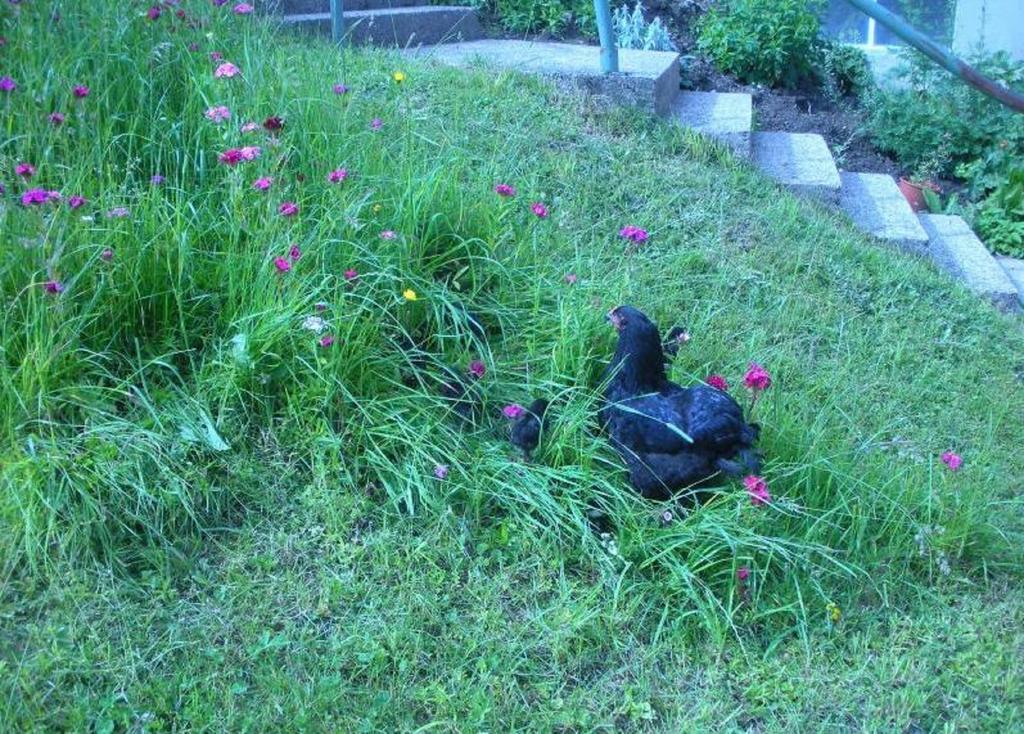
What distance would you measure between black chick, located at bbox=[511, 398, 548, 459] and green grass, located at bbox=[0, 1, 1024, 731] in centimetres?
6

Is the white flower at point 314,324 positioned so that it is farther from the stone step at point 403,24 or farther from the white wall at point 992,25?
the white wall at point 992,25

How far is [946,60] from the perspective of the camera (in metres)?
1.69

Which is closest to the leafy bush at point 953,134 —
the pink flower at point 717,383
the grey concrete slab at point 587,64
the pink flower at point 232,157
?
the grey concrete slab at point 587,64

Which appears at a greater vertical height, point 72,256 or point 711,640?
point 72,256

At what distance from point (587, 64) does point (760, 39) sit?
1787 millimetres

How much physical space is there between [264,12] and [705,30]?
3022 millimetres

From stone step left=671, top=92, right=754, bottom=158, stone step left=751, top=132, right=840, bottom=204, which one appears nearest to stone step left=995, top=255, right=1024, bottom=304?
stone step left=751, top=132, right=840, bottom=204

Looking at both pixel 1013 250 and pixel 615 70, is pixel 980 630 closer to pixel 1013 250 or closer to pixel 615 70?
pixel 615 70

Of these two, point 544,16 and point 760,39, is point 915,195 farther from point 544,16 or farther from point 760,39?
point 544,16

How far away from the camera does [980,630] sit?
Result: 9.95 ft

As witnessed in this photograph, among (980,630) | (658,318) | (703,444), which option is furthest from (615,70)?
(980,630)

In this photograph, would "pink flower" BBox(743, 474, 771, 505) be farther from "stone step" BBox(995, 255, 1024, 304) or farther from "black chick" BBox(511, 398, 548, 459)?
"stone step" BBox(995, 255, 1024, 304)

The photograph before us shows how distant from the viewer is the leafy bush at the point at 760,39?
735cm

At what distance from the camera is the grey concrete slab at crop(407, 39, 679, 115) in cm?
583
